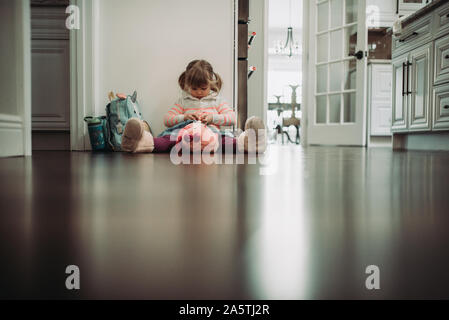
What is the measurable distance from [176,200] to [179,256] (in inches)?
8.4

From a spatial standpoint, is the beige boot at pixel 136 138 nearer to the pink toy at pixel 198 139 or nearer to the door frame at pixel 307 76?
the pink toy at pixel 198 139

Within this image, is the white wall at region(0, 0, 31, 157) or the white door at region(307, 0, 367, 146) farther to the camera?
the white door at region(307, 0, 367, 146)

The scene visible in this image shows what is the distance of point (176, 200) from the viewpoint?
1.30ft

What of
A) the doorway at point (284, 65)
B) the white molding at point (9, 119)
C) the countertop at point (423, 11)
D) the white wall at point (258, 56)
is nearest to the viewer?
the white molding at point (9, 119)

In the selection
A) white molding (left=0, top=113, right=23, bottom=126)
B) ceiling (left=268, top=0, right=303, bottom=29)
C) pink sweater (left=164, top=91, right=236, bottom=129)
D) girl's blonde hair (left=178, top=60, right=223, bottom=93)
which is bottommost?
white molding (left=0, top=113, right=23, bottom=126)

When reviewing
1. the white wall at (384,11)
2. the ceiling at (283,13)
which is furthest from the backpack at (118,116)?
the ceiling at (283,13)

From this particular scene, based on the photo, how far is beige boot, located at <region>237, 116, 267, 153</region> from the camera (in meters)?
1.54

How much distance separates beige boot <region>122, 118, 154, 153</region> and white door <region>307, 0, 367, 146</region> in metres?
2.72

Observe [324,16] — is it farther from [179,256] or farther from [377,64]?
[179,256]

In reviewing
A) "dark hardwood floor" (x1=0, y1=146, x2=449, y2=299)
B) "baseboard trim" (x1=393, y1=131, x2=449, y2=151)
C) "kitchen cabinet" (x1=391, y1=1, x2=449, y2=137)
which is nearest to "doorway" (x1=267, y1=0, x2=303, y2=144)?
"baseboard trim" (x1=393, y1=131, x2=449, y2=151)

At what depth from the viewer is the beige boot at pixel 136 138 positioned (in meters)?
1.61

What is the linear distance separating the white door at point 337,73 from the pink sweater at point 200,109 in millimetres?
2223

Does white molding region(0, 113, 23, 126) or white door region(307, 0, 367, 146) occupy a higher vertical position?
white door region(307, 0, 367, 146)

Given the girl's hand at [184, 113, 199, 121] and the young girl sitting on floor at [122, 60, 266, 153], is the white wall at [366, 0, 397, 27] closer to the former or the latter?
the young girl sitting on floor at [122, 60, 266, 153]
